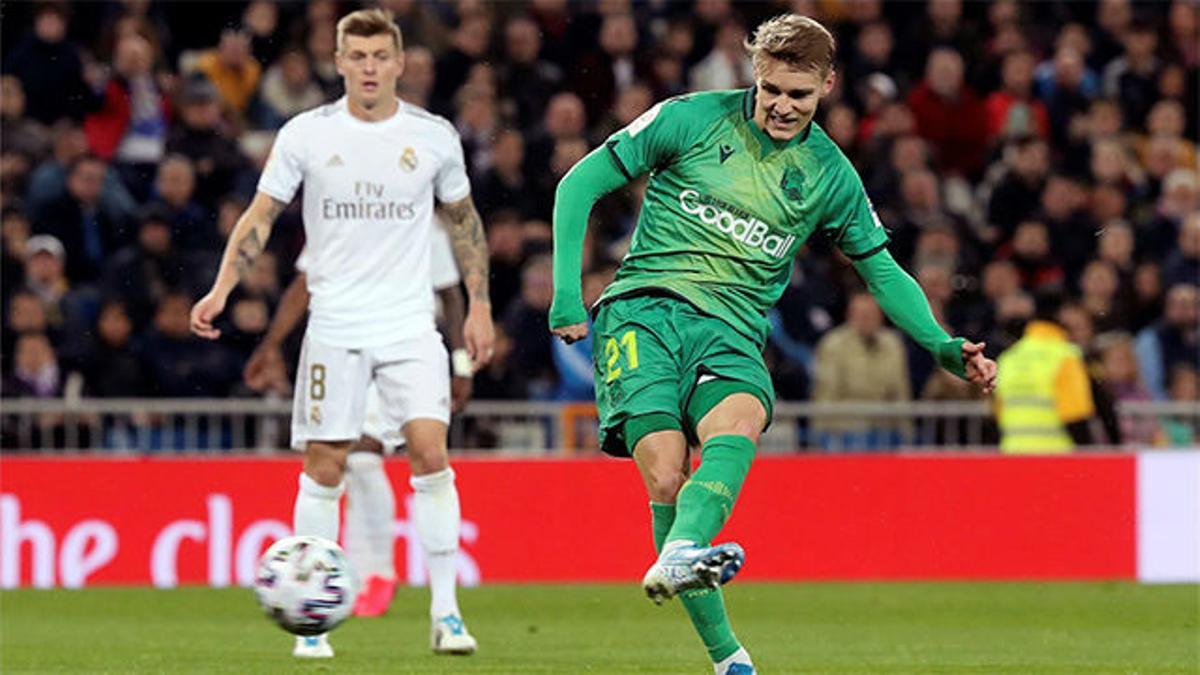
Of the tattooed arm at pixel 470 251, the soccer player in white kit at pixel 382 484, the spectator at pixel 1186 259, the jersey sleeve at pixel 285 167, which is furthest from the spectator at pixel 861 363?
the jersey sleeve at pixel 285 167

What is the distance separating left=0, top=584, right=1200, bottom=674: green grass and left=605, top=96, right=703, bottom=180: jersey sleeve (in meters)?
2.38

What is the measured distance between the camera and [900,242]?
64.0ft

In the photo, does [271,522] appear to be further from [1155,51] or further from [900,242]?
A: [1155,51]

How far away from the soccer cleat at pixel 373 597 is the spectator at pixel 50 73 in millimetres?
6449

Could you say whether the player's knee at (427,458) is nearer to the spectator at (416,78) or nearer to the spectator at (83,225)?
the spectator at (83,225)

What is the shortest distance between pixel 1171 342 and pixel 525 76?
5.17 m

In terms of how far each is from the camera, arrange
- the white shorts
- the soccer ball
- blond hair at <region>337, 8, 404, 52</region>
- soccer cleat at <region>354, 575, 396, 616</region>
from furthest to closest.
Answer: soccer cleat at <region>354, 575, 396, 616</region> < the white shorts < blond hair at <region>337, 8, 404, 52</region> < the soccer ball

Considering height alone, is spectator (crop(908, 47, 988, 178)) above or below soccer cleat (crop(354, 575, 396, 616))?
above

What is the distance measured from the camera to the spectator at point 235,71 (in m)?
19.3

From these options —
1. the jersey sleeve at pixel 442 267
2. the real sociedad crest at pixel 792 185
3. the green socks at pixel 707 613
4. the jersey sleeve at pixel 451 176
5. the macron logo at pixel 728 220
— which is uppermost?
the jersey sleeve at pixel 451 176

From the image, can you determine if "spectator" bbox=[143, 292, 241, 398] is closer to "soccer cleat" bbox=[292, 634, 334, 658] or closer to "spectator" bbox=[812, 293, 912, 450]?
"spectator" bbox=[812, 293, 912, 450]

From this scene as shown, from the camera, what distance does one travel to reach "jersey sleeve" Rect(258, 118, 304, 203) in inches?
419

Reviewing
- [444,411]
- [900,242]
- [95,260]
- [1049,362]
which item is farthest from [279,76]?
[444,411]

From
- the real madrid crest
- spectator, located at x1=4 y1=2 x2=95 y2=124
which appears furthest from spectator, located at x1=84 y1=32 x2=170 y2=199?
the real madrid crest
